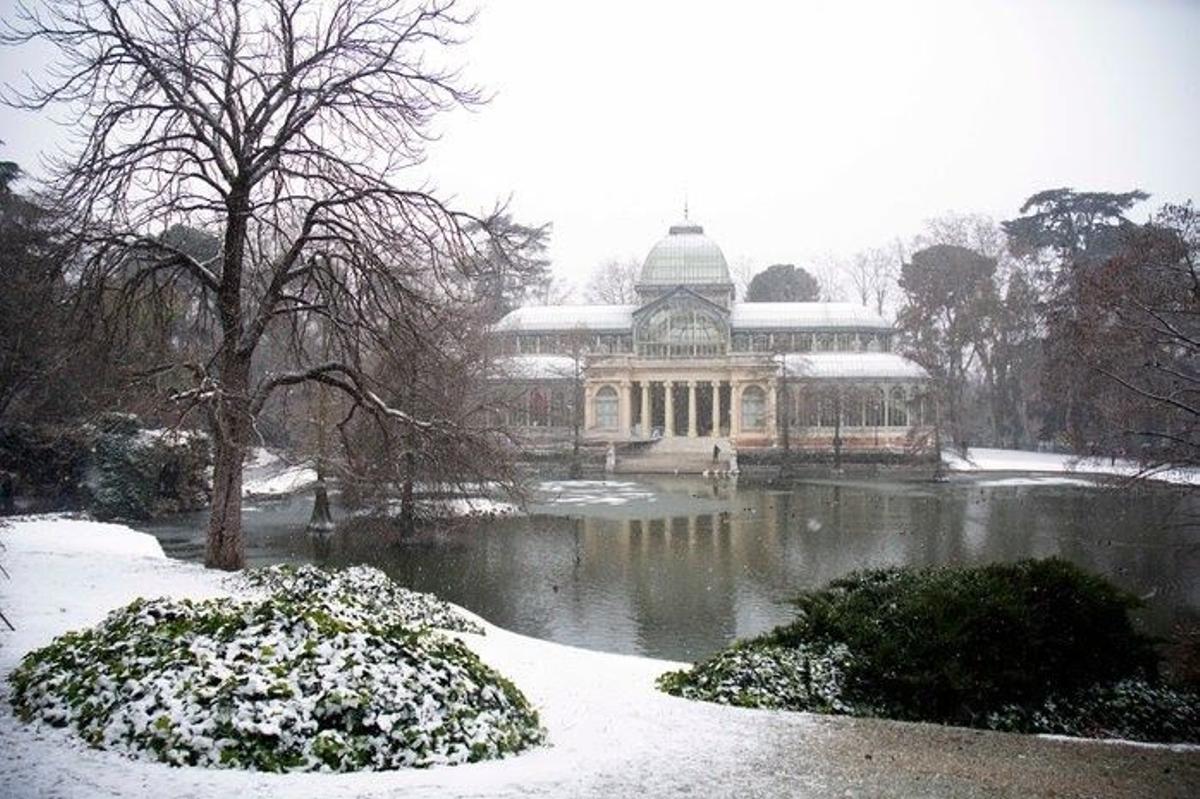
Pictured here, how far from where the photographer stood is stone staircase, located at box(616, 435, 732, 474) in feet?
146

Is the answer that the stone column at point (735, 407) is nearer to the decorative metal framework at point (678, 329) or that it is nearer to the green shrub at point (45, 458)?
the decorative metal framework at point (678, 329)

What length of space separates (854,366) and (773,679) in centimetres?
4733

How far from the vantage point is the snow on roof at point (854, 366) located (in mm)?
51969

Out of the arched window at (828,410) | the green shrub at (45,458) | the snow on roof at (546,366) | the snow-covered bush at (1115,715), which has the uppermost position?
the snow on roof at (546,366)

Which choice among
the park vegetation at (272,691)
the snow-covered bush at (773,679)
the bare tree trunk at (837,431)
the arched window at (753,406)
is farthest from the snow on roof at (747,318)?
the park vegetation at (272,691)

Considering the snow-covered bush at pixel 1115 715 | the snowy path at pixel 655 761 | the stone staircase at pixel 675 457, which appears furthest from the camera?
the stone staircase at pixel 675 457

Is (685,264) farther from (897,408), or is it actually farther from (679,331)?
(897,408)

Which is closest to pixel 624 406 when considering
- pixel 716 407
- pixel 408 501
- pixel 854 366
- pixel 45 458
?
pixel 716 407

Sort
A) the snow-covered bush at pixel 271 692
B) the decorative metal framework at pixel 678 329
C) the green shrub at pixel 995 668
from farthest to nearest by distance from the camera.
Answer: the decorative metal framework at pixel 678 329
the green shrub at pixel 995 668
the snow-covered bush at pixel 271 692

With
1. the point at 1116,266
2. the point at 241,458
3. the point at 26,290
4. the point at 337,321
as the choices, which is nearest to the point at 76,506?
the point at 26,290

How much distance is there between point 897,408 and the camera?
52.2 meters

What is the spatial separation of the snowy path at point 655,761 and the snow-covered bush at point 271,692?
0.18 m

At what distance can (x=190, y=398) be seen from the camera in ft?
38.0

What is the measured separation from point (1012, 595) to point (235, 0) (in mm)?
11260
